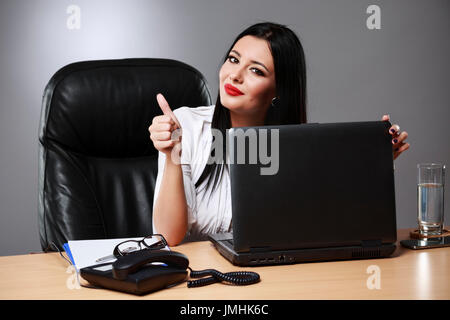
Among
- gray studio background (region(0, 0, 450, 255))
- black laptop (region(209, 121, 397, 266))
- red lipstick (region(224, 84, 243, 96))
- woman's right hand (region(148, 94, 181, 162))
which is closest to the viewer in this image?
black laptop (region(209, 121, 397, 266))

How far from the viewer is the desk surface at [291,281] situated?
2.72 ft

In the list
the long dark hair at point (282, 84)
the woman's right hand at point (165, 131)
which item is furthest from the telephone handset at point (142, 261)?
the long dark hair at point (282, 84)

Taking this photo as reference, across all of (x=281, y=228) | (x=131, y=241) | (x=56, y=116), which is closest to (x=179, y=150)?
(x=131, y=241)

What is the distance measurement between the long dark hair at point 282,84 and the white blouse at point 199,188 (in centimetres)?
2

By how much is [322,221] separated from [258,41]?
71cm

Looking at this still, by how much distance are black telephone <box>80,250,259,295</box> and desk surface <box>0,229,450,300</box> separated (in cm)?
1

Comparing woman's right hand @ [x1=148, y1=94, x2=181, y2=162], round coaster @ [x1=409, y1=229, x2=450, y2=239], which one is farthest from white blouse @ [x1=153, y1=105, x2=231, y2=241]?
round coaster @ [x1=409, y1=229, x2=450, y2=239]

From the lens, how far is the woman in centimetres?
147

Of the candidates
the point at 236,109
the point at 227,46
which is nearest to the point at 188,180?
the point at 236,109

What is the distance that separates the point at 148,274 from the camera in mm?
836

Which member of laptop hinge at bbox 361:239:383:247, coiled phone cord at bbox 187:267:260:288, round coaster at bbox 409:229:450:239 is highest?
laptop hinge at bbox 361:239:383:247

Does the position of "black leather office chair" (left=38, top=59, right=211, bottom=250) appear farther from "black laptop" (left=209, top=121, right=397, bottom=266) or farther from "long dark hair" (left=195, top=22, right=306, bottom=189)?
"black laptop" (left=209, top=121, right=397, bottom=266)

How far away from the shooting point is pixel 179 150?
49.6 inches
